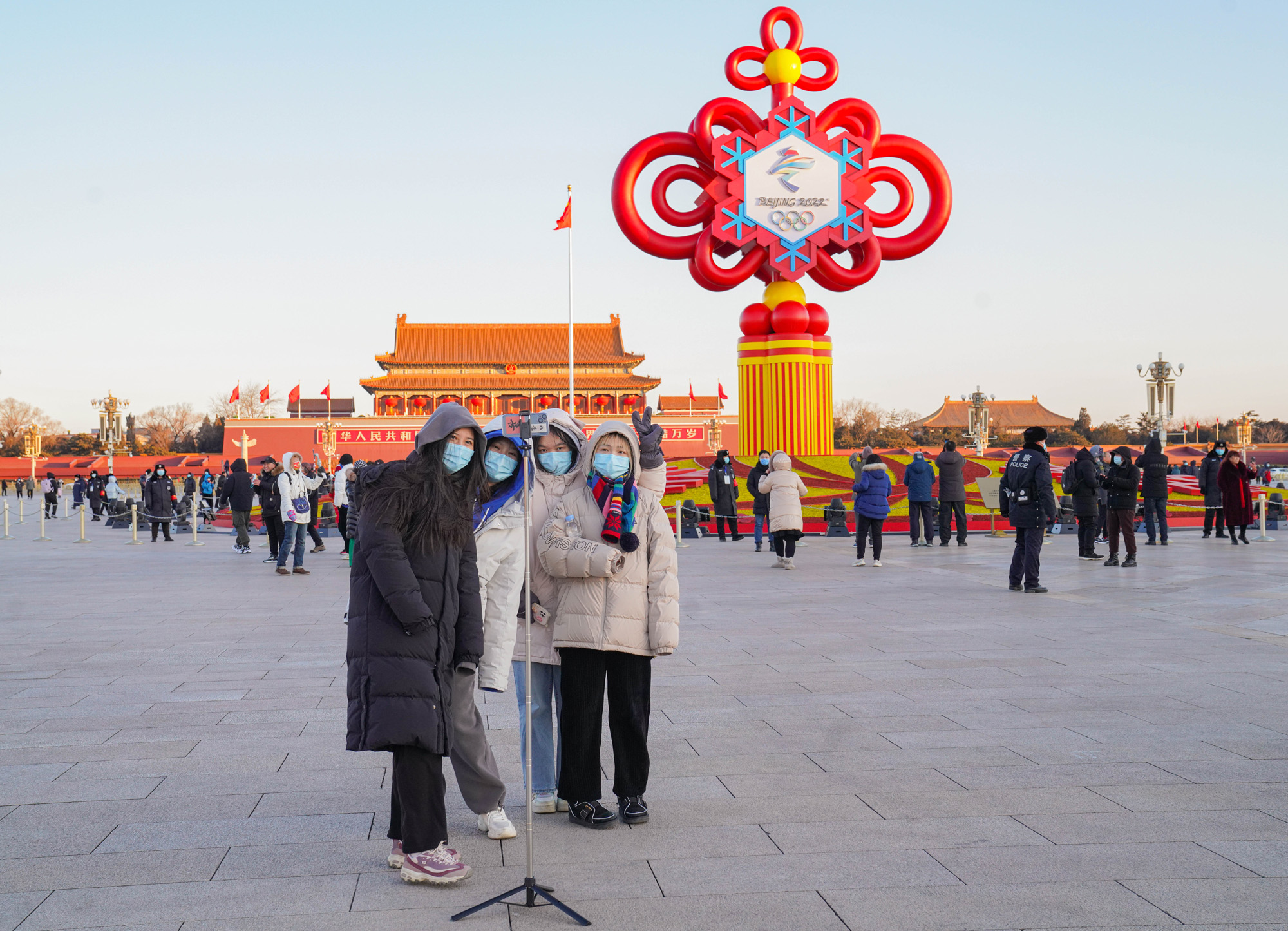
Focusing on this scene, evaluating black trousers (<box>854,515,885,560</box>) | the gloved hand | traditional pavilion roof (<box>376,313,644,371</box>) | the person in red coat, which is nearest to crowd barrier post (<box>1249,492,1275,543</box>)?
the person in red coat

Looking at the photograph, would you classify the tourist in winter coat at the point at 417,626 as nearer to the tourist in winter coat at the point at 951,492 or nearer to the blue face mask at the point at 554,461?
the blue face mask at the point at 554,461

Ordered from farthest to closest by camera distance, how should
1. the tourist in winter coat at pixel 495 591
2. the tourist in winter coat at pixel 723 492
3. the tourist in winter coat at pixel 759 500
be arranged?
the tourist in winter coat at pixel 723 492, the tourist in winter coat at pixel 759 500, the tourist in winter coat at pixel 495 591

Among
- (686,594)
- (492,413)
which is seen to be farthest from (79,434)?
(686,594)

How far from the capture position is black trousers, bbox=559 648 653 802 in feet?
12.6

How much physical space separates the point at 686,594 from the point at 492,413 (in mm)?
45480

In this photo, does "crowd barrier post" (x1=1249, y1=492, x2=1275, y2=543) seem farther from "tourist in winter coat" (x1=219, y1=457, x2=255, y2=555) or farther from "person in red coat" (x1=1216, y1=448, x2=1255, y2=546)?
"tourist in winter coat" (x1=219, y1=457, x2=255, y2=555)

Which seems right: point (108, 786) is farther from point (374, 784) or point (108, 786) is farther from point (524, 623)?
point (524, 623)

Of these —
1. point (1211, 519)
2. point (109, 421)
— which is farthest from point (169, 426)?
point (1211, 519)

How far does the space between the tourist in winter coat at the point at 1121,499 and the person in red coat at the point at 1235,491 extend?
3385mm

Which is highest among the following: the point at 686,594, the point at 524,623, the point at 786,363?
the point at 786,363

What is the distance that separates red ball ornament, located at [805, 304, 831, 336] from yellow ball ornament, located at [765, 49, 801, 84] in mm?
4301

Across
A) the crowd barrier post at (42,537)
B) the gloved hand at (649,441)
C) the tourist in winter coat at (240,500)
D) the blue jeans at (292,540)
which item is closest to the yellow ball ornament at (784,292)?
the tourist in winter coat at (240,500)

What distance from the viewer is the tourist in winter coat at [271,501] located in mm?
13539

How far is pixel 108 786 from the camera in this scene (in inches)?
167
